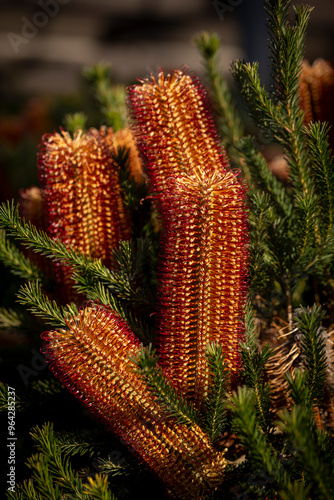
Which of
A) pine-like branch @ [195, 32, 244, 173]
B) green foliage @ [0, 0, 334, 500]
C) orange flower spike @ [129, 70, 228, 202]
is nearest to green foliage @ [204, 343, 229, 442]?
green foliage @ [0, 0, 334, 500]

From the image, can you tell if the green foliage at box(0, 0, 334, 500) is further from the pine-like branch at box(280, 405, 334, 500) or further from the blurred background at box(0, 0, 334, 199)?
the blurred background at box(0, 0, 334, 199)

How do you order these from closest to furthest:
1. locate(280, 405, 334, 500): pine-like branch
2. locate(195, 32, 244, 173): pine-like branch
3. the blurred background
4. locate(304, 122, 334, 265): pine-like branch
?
locate(280, 405, 334, 500): pine-like branch → locate(304, 122, 334, 265): pine-like branch → locate(195, 32, 244, 173): pine-like branch → the blurred background

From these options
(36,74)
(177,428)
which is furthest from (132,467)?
(36,74)

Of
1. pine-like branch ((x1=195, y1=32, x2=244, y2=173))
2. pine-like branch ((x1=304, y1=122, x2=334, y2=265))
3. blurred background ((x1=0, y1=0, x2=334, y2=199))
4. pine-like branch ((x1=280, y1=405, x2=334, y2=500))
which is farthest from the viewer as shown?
blurred background ((x1=0, y1=0, x2=334, y2=199))

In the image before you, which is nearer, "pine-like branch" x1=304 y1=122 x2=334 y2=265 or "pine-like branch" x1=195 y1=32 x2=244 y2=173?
"pine-like branch" x1=304 y1=122 x2=334 y2=265

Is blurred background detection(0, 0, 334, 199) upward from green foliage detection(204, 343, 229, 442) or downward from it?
upward

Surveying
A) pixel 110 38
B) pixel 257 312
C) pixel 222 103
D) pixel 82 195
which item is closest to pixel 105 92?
pixel 222 103

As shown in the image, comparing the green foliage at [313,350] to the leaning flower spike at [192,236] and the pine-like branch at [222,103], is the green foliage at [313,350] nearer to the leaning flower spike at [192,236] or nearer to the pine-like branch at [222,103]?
the leaning flower spike at [192,236]

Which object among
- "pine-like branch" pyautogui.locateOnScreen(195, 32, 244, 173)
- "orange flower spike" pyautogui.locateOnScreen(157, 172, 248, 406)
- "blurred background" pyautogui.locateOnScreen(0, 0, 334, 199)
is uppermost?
"blurred background" pyautogui.locateOnScreen(0, 0, 334, 199)
